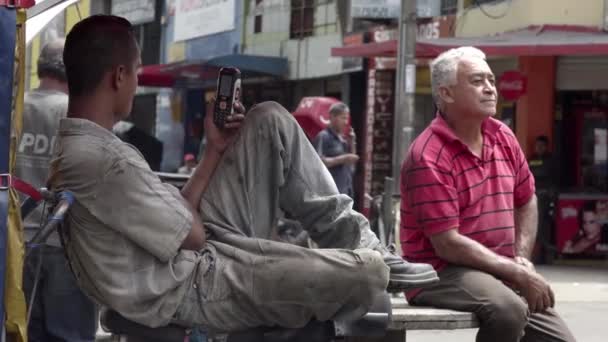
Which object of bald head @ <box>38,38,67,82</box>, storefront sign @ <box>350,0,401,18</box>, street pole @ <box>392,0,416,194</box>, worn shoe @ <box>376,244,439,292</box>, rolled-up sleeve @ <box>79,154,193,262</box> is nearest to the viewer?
rolled-up sleeve @ <box>79,154,193,262</box>

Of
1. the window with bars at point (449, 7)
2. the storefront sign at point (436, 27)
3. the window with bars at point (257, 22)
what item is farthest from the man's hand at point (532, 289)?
the window with bars at point (257, 22)

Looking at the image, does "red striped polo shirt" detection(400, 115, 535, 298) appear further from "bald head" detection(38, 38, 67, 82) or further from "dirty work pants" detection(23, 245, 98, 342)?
"bald head" detection(38, 38, 67, 82)

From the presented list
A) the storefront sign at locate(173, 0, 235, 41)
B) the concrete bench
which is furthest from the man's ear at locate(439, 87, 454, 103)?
the storefront sign at locate(173, 0, 235, 41)

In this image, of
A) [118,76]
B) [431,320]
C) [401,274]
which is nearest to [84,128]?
[118,76]

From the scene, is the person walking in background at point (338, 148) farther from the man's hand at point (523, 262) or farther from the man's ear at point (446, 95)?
the man's hand at point (523, 262)

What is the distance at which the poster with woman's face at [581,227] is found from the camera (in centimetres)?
1758

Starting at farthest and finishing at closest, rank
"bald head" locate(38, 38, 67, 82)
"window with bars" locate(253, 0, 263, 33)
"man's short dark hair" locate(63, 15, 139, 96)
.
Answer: "window with bars" locate(253, 0, 263, 33)
"bald head" locate(38, 38, 67, 82)
"man's short dark hair" locate(63, 15, 139, 96)

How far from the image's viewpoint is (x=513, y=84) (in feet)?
64.4

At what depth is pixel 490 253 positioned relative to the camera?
196 inches

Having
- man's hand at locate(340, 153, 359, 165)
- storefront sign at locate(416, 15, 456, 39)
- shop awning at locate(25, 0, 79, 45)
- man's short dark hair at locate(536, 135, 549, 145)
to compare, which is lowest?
man's short dark hair at locate(536, 135, 549, 145)

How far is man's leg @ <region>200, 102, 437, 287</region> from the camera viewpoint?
13.2ft

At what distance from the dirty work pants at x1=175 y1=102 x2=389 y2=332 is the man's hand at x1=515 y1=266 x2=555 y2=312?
43.7 inches

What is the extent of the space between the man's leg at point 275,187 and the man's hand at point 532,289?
1.02 meters

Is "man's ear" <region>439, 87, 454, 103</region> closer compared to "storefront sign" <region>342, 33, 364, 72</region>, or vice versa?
"man's ear" <region>439, 87, 454, 103</region>
